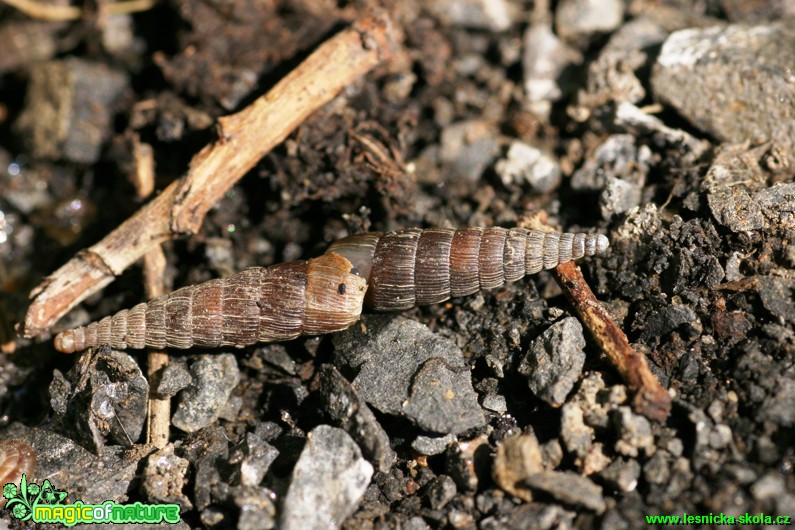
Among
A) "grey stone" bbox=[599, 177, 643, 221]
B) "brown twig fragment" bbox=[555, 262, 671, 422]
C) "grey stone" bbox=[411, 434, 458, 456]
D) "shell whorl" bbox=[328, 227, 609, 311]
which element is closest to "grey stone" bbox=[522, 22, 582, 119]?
"grey stone" bbox=[599, 177, 643, 221]

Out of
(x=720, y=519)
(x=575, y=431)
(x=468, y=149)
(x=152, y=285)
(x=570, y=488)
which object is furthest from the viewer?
(x=468, y=149)

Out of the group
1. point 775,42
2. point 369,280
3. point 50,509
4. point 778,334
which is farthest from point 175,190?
point 775,42

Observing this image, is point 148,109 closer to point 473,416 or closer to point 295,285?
point 295,285

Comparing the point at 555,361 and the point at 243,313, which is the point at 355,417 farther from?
the point at 555,361

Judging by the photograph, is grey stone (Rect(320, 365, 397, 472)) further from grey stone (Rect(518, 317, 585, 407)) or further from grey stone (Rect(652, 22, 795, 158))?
grey stone (Rect(652, 22, 795, 158))

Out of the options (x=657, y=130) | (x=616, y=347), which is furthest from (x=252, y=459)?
(x=657, y=130)

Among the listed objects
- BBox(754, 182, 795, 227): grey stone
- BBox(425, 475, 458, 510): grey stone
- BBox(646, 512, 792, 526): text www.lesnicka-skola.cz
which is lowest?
BBox(646, 512, 792, 526): text www.lesnicka-skola.cz
